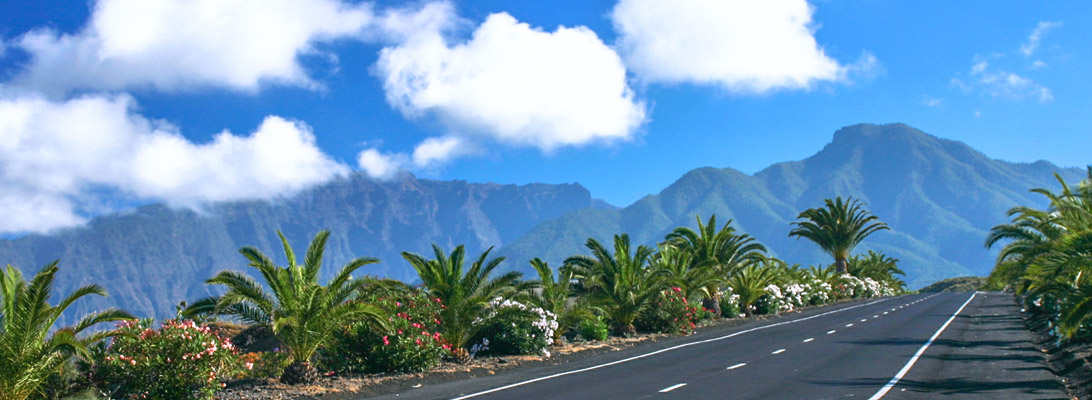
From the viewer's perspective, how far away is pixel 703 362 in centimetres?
1725

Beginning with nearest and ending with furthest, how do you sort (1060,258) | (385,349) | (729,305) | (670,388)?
(670,388)
(1060,258)
(385,349)
(729,305)

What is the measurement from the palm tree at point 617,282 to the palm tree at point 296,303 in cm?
1237

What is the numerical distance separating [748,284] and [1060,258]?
23889 mm

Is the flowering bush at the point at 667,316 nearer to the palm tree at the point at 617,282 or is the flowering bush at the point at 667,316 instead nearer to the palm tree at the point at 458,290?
the palm tree at the point at 617,282

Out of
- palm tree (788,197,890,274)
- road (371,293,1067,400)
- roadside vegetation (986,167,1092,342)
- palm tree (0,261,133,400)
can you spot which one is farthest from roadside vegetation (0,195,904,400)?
palm tree (788,197,890,274)

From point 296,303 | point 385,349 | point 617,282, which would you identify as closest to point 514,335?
point 385,349

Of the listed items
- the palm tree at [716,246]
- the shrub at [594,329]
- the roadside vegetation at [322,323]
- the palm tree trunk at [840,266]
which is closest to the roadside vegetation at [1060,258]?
the roadside vegetation at [322,323]

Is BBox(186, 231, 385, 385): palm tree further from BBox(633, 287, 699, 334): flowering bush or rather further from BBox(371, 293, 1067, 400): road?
BBox(633, 287, 699, 334): flowering bush

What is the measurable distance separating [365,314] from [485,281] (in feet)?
14.8

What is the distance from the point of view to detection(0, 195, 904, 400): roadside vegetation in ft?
35.7

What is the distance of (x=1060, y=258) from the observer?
→ 14.7m

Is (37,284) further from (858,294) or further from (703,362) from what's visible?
(858,294)

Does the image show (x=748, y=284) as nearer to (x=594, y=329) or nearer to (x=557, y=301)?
(x=594, y=329)

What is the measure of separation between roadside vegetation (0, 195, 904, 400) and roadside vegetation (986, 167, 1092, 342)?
0.46m
